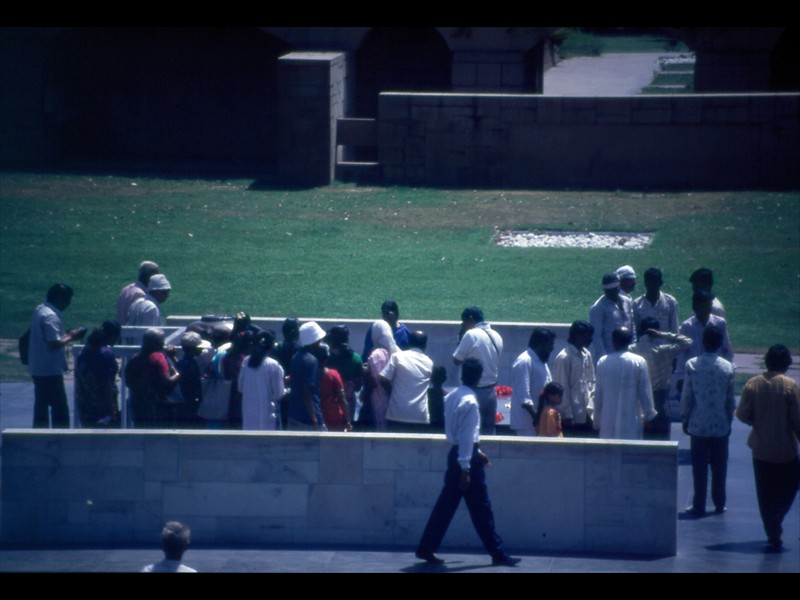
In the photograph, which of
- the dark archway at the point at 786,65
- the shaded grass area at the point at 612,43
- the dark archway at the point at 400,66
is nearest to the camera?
the dark archway at the point at 400,66

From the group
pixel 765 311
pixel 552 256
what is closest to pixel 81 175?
pixel 552 256

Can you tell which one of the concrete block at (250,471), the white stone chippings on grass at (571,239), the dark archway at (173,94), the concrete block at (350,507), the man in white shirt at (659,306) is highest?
the dark archway at (173,94)

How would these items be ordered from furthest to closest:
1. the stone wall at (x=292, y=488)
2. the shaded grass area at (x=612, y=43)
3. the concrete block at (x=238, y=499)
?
the shaded grass area at (x=612, y=43) → the concrete block at (x=238, y=499) → the stone wall at (x=292, y=488)

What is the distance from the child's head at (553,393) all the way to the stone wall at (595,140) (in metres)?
15.5

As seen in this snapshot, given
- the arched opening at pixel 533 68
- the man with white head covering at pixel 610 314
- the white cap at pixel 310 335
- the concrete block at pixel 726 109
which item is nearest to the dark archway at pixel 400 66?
the arched opening at pixel 533 68

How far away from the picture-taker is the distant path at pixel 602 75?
35812mm

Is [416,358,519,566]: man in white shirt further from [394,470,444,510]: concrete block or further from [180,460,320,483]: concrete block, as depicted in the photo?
[180,460,320,483]: concrete block

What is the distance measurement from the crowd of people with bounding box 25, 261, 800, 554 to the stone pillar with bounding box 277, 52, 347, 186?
1466cm

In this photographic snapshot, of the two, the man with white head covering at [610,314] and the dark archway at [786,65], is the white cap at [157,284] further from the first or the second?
the dark archway at [786,65]

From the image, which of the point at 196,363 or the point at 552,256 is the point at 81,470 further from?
the point at 552,256

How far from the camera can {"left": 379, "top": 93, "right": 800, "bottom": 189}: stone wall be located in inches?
950

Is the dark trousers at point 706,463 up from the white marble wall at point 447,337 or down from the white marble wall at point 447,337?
down

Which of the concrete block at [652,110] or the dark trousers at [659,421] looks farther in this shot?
the concrete block at [652,110]
